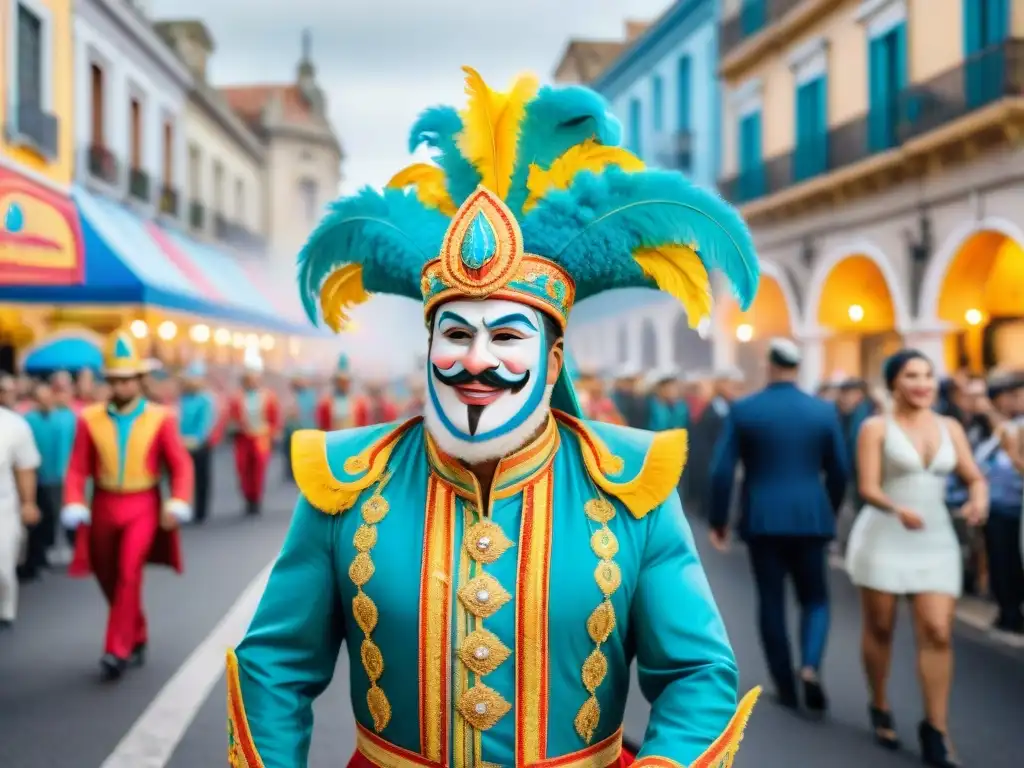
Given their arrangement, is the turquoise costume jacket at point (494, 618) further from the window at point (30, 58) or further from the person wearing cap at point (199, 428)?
the window at point (30, 58)

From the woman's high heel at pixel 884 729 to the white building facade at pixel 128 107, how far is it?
54.3ft

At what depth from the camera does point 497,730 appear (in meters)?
2.41

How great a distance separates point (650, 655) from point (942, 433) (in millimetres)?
3314

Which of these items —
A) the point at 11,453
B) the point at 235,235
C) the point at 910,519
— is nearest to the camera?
the point at 910,519

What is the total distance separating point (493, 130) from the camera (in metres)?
Answer: 2.71

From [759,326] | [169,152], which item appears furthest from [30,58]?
[759,326]

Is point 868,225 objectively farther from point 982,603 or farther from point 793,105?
point 982,603

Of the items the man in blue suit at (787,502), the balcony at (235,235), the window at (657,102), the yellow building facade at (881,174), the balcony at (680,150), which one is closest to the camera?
the man in blue suit at (787,502)

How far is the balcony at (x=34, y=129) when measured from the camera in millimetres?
15484

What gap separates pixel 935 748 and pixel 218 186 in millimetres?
30303

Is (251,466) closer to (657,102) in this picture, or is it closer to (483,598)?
(483,598)

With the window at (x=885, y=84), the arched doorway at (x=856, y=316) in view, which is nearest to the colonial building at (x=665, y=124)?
the arched doorway at (x=856, y=316)

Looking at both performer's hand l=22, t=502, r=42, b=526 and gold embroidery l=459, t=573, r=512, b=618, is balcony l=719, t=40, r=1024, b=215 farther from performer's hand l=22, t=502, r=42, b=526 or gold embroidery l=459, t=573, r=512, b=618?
gold embroidery l=459, t=573, r=512, b=618

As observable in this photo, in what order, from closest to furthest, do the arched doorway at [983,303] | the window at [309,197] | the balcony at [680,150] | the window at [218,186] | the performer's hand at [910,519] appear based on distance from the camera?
the performer's hand at [910,519] → the arched doorway at [983,303] → the balcony at [680,150] → the window at [218,186] → the window at [309,197]
